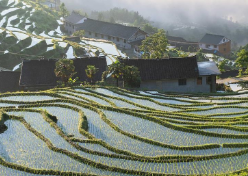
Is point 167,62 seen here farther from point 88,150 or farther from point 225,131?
point 88,150

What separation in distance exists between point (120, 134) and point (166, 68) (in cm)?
1469

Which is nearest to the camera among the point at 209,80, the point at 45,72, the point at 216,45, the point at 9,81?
the point at 209,80

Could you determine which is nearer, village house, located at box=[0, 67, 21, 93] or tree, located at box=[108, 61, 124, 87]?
tree, located at box=[108, 61, 124, 87]

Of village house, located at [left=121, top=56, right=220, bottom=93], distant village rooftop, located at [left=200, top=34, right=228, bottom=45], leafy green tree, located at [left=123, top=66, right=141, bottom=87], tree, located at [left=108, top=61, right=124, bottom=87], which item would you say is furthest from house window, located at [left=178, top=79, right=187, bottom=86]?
distant village rooftop, located at [left=200, top=34, right=228, bottom=45]

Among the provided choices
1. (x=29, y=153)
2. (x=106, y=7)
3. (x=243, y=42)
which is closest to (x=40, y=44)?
(x=29, y=153)

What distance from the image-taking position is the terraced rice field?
51.7 ft

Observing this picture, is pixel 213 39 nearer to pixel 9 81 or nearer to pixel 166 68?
pixel 166 68

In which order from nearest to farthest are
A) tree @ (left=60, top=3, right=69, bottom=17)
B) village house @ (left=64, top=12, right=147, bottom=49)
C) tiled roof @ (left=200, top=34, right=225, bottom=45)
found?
village house @ (left=64, top=12, right=147, bottom=49) → tiled roof @ (left=200, top=34, right=225, bottom=45) → tree @ (left=60, top=3, right=69, bottom=17)

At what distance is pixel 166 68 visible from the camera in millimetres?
32750

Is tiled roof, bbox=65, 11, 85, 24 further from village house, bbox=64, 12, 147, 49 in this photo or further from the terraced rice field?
the terraced rice field

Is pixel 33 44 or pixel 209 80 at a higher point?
pixel 33 44

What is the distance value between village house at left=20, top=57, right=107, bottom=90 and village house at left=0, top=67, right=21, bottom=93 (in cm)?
186

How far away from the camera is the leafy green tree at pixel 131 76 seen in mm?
30281

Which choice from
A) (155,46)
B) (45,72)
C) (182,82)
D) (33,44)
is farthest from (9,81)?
(155,46)
